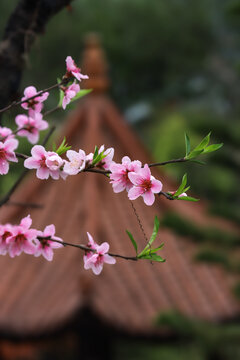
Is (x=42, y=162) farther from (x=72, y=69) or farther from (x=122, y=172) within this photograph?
(x=72, y=69)

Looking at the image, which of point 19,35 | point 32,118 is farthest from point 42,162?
point 19,35

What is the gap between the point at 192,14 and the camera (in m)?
16.9

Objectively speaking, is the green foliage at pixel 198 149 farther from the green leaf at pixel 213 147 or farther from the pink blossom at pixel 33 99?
the pink blossom at pixel 33 99

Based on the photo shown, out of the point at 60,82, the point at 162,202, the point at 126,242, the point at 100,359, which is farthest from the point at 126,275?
the point at 60,82

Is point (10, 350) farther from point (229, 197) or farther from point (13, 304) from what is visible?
point (229, 197)

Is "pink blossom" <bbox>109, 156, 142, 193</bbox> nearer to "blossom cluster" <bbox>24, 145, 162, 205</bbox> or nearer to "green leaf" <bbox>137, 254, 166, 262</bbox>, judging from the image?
"blossom cluster" <bbox>24, 145, 162, 205</bbox>

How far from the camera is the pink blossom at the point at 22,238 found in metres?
1.40

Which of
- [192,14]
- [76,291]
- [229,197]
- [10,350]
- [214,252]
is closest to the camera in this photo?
[76,291]

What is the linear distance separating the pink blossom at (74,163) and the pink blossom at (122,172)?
59mm

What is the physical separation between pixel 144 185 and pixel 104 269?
11.4 ft

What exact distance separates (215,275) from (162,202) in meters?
0.78

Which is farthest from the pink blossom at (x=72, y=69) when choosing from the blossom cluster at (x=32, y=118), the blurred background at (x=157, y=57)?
the blurred background at (x=157, y=57)

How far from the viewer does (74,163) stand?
1254mm

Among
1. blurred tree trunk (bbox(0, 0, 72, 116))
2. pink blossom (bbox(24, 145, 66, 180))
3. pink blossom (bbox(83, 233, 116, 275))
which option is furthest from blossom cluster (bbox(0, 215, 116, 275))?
blurred tree trunk (bbox(0, 0, 72, 116))
